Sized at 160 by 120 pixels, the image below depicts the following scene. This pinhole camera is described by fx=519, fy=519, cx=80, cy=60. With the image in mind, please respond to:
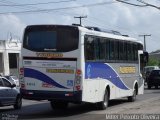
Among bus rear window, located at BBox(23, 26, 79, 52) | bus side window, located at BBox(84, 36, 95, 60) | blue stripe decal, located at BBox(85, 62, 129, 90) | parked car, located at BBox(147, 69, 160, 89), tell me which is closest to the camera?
bus rear window, located at BBox(23, 26, 79, 52)

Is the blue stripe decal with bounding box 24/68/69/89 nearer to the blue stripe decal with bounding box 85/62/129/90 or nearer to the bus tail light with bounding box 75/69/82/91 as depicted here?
the bus tail light with bounding box 75/69/82/91

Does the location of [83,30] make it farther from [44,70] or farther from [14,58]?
[14,58]

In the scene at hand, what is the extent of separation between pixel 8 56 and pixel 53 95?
155 ft

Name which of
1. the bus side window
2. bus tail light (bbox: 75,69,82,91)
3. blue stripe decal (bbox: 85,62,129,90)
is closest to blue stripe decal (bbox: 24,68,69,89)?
bus tail light (bbox: 75,69,82,91)

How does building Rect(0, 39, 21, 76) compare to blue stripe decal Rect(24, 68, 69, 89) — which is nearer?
blue stripe decal Rect(24, 68, 69, 89)

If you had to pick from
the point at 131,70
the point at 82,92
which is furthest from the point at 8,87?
the point at 131,70

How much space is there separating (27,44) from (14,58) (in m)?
49.5

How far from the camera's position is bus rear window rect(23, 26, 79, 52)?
62.4 ft

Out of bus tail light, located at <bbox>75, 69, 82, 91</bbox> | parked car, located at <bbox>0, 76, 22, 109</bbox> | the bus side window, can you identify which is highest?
the bus side window

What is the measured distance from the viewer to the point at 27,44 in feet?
64.4

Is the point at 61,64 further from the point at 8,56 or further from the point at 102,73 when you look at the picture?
the point at 8,56

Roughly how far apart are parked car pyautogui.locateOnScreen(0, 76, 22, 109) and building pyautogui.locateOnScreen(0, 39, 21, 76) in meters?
38.9

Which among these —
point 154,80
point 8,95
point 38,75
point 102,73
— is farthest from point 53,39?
point 154,80

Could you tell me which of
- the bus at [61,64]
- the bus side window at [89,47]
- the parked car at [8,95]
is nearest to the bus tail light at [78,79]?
the bus at [61,64]
